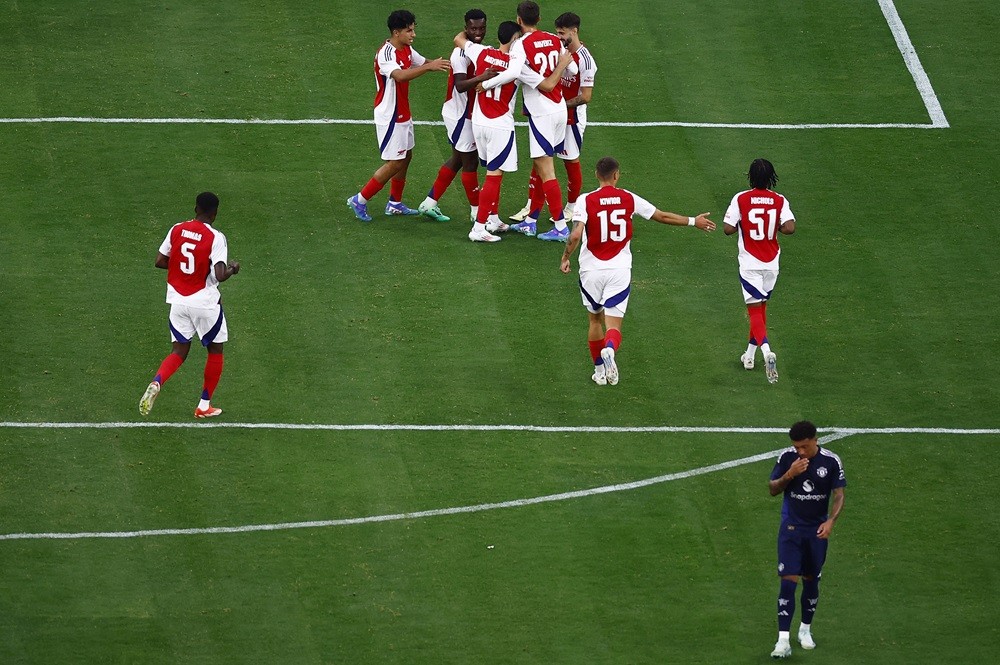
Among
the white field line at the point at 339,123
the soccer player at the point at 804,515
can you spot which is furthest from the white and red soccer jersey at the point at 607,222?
the white field line at the point at 339,123

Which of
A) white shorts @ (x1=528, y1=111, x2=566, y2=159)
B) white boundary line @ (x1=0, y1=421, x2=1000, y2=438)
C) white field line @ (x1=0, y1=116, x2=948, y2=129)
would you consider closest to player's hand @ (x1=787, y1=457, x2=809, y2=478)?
white boundary line @ (x1=0, y1=421, x2=1000, y2=438)

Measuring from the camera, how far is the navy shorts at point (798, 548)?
40.7 feet

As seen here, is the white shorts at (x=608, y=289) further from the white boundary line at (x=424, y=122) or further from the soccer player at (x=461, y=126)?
the white boundary line at (x=424, y=122)

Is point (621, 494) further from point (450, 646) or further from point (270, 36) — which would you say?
point (270, 36)

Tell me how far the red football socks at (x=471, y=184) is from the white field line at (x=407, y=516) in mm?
5895

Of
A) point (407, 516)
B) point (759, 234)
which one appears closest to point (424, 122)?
point (759, 234)

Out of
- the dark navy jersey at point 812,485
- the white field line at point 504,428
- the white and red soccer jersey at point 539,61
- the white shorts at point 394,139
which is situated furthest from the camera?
the white shorts at point 394,139

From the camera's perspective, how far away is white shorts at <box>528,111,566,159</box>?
19094 mm

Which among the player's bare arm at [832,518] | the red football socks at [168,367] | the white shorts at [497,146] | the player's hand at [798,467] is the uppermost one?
the player's hand at [798,467]

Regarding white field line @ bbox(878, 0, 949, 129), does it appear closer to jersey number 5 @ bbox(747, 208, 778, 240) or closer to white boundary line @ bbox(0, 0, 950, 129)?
white boundary line @ bbox(0, 0, 950, 129)

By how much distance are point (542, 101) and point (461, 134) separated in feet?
3.66

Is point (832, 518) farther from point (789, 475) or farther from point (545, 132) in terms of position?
point (545, 132)

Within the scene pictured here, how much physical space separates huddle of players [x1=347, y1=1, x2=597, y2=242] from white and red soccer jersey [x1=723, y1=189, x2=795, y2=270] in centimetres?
338

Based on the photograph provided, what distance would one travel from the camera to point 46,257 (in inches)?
746
